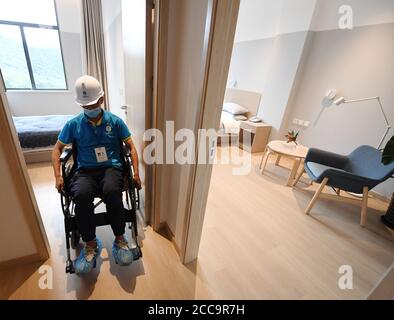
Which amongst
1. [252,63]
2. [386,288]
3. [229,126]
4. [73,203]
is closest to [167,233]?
[73,203]

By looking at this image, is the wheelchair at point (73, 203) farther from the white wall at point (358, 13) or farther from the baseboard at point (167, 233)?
the white wall at point (358, 13)

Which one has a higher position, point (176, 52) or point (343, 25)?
point (343, 25)

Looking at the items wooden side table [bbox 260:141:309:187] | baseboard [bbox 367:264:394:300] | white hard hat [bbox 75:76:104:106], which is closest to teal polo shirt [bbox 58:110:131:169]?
white hard hat [bbox 75:76:104:106]

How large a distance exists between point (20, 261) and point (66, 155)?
785 mm

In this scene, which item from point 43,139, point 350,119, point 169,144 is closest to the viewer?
point 169,144

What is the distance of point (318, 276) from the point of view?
148 cm

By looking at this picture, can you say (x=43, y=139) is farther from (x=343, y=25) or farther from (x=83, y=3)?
(x=343, y=25)

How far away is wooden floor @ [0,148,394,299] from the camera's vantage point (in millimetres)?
1249

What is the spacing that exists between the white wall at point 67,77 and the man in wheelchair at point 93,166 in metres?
3.88

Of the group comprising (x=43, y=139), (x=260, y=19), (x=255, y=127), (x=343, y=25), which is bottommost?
(x=43, y=139)

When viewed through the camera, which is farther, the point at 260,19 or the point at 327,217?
the point at 260,19

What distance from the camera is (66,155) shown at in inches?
51.1

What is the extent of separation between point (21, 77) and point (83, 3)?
202 centimetres
